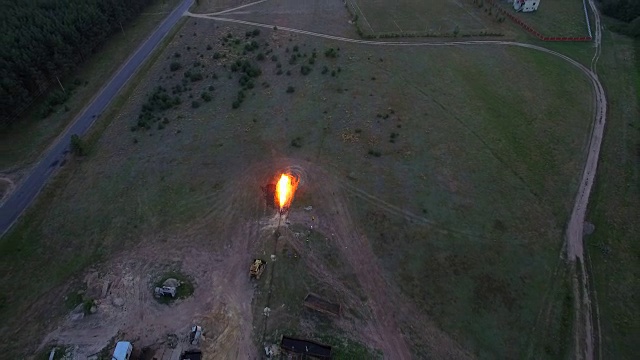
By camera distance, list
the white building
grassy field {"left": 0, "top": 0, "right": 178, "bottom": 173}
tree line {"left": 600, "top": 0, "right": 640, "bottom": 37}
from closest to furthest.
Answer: grassy field {"left": 0, "top": 0, "right": 178, "bottom": 173} → tree line {"left": 600, "top": 0, "right": 640, "bottom": 37} → the white building

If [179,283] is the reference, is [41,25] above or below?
above

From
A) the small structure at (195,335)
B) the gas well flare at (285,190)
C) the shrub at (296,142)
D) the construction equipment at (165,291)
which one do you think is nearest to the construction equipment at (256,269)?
Answer: the small structure at (195,335)

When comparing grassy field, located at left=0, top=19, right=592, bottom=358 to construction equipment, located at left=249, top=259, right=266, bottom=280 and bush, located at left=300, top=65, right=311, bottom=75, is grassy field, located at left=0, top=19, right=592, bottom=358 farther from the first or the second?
construction equipment, located at left=249, top=259, right=266, bottom=280

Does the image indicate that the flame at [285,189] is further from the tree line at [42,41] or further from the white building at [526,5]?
the white building at [526,5]

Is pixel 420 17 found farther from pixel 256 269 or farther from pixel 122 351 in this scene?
pixel 122 351

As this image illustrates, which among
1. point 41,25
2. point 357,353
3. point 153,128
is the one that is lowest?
point 357,353

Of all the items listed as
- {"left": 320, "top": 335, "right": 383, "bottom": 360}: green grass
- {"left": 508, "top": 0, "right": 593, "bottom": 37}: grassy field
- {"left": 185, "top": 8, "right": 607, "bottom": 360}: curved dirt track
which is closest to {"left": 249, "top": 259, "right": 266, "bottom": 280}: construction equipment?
{"left": 320, "top": 335, "right": 383, "bottom": 360}: green grass

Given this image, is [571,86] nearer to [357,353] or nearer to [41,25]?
[357,353]

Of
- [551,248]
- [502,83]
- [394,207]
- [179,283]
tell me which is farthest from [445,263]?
[502,83]
